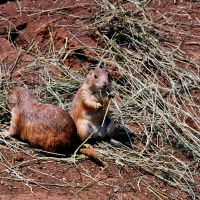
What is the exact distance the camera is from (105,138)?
24.4 ft

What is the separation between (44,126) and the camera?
6871mm

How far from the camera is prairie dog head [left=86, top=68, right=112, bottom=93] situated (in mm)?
7164

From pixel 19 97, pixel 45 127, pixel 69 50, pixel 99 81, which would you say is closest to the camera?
pixel 45 127

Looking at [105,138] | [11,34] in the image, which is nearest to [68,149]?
[105,138]

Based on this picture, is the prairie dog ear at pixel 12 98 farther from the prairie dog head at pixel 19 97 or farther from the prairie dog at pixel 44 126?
the prairie dog at pixel 44 126

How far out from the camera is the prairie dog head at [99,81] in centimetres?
716

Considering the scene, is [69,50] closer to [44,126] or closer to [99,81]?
[99,81]

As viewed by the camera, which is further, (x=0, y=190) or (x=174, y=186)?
(x=174, y=186)

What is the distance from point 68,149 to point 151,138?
1.14 meters

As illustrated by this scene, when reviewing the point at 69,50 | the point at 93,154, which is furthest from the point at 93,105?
the point at 69,50

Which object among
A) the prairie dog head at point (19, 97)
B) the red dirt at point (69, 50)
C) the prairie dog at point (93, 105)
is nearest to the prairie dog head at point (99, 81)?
the prairie dog at point (93, 105)

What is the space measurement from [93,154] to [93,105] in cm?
58

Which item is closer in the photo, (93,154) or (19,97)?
(93,154)

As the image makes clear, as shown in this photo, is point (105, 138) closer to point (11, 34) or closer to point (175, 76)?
point (175, 76)
